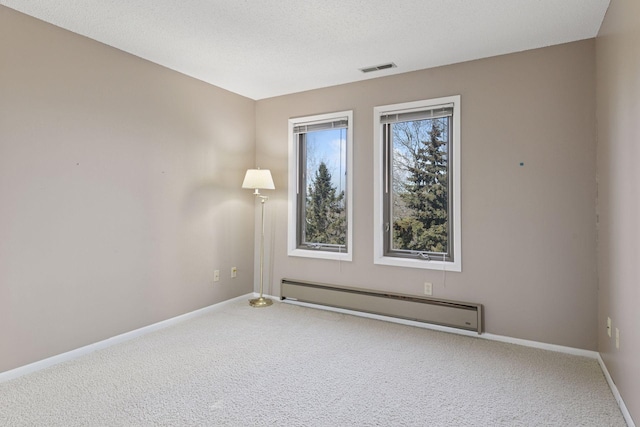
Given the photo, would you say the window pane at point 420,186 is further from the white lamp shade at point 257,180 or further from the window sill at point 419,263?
the white lamp shade at point 257,180

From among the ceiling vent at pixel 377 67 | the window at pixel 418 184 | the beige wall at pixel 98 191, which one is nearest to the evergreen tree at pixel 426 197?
the window at pixel 418 184

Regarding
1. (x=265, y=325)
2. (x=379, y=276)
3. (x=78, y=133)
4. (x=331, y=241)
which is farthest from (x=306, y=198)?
(x=78, y=133)

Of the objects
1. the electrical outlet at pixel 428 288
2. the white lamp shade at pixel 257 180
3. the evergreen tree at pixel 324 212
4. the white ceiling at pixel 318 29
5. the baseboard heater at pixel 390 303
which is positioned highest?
the white ceiling at pixel 318 29

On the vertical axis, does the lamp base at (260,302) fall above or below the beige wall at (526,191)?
below

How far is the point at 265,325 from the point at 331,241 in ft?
3.93

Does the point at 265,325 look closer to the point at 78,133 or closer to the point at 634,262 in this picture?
the point at 78,133

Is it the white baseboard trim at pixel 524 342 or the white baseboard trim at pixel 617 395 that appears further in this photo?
the white baseboard trim at pixel 524 342

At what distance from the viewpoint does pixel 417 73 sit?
340cm

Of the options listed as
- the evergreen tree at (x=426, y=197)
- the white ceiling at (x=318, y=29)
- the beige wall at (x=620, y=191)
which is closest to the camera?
the beige wall at (x=620, y=191)

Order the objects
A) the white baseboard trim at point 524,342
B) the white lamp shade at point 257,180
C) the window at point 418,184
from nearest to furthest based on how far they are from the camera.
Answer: the white baseboard trim at point 524,342 < the window at point 418,184 < the white lamp shade at point 257,180

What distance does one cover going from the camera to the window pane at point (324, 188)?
13.0ft

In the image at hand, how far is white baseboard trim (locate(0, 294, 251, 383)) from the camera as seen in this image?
2410 mm

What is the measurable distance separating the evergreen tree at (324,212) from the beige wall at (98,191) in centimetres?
99

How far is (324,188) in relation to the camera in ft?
13.4
